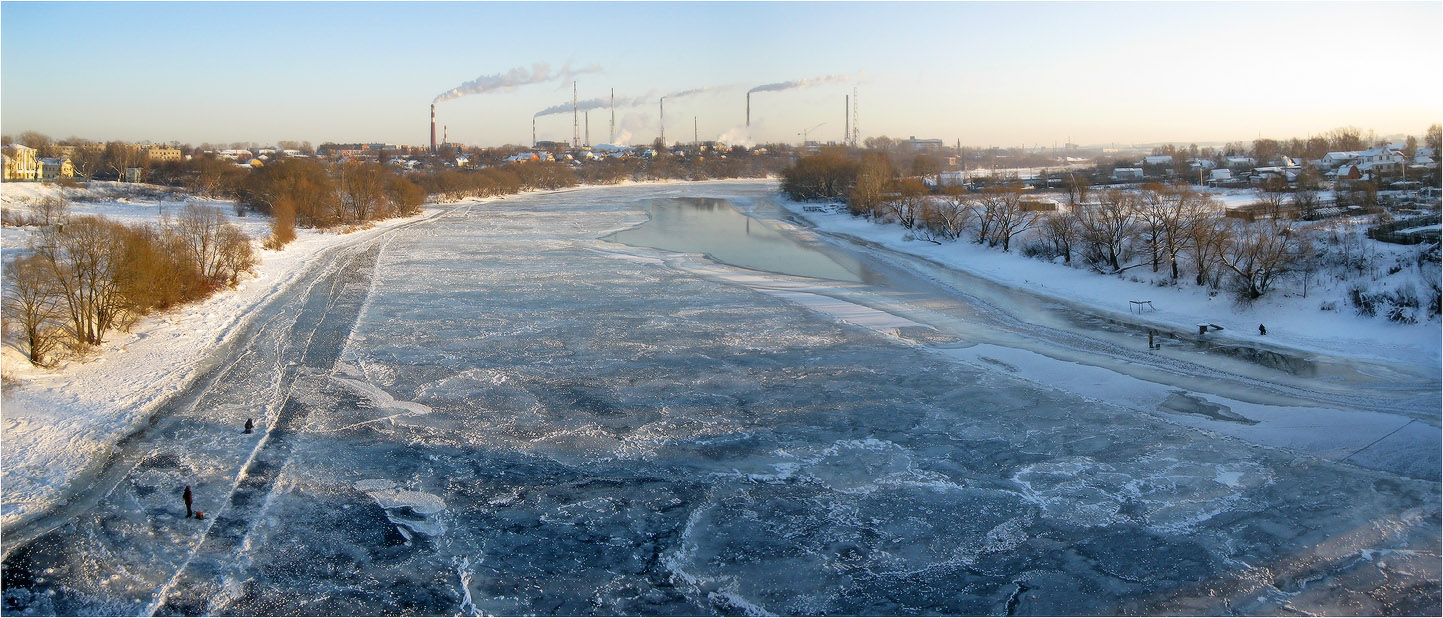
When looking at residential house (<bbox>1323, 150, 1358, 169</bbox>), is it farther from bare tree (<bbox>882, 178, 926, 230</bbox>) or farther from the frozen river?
the frozen river

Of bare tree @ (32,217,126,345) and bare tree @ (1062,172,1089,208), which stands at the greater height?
bare tree @ (1062,172,1089,208)

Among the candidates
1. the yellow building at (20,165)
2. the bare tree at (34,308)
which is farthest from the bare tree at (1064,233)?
the yellow building at (20,165)

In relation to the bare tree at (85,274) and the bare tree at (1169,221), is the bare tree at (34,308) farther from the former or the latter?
the bare tree at (1169,221)

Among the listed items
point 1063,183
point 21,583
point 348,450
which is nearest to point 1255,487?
point 348,450

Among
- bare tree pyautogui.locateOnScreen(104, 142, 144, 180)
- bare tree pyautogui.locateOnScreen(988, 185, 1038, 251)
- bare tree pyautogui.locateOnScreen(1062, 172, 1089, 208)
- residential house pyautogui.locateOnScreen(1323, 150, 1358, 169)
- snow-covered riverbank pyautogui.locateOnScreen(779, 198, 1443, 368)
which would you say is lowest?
snow-covered riverbank pyautogui.locateOnScreen(779, 198, 1443, 368)

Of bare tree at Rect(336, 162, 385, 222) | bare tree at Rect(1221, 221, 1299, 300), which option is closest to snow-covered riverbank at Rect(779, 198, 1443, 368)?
bare tree at Rect(1221, 221, 1299, 300)

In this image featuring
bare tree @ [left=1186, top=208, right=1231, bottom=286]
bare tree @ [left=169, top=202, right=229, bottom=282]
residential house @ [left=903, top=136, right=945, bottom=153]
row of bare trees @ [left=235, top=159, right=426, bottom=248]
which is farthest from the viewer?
residential house @ [left=903, top=136, right=945, bottom=153]

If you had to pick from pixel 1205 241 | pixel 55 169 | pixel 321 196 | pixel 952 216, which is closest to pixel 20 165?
pixel 55 169

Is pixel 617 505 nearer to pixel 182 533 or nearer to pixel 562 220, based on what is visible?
pixel 182 533
